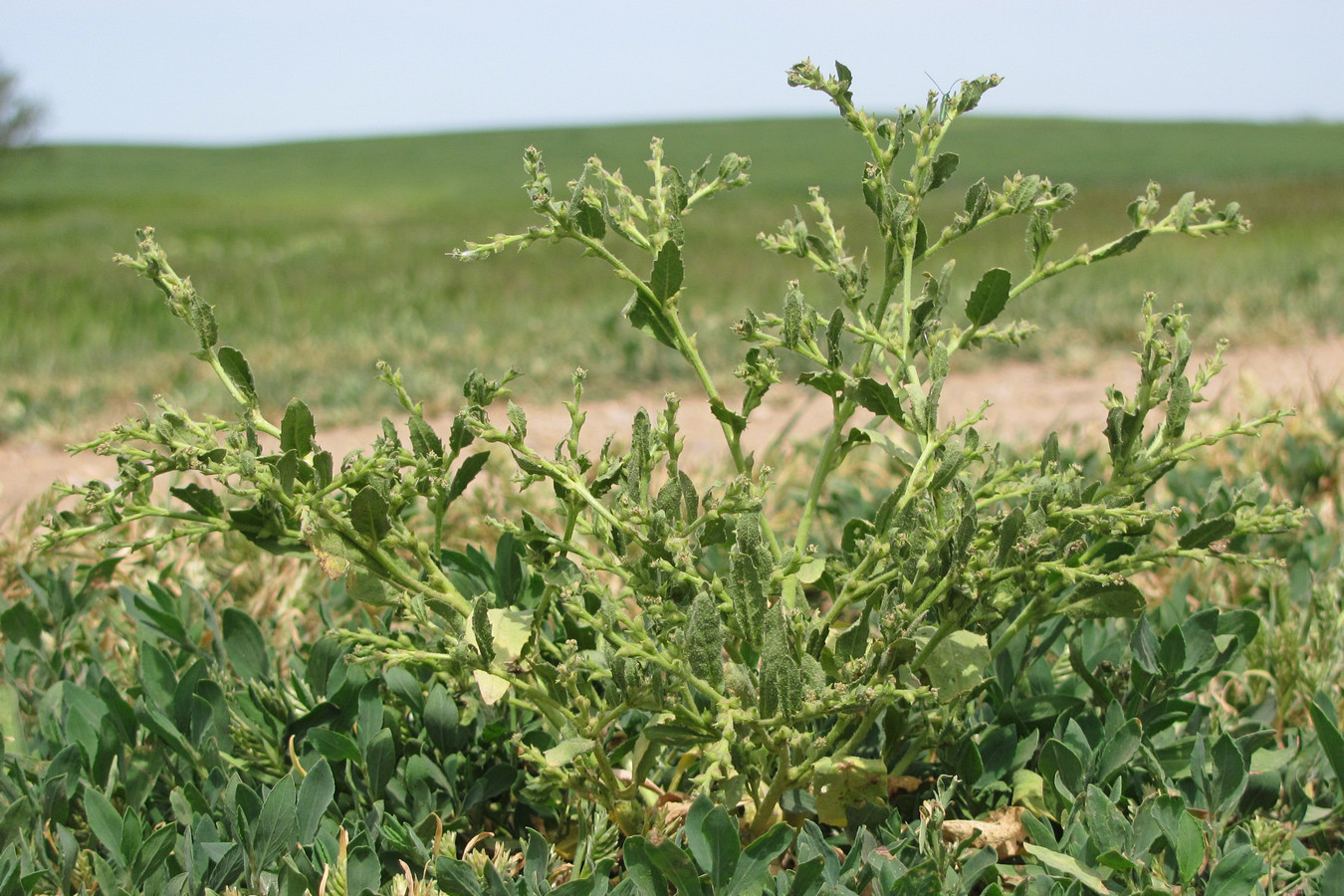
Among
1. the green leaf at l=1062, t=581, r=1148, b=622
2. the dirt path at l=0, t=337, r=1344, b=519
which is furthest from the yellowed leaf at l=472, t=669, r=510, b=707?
the dirt path at l=0, t=337, r=1344, b=519

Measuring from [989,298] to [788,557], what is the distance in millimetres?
420

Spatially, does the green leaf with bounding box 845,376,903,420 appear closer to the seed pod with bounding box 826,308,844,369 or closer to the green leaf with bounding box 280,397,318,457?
the seed pod with bounding box 826,308,844,369

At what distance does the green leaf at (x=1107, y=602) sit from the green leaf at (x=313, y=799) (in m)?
0.90

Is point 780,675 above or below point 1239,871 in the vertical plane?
above

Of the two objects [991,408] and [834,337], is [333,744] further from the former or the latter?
[991,408]

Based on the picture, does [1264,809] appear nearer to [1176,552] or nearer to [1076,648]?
[1076,648]

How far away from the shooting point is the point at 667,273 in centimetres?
137

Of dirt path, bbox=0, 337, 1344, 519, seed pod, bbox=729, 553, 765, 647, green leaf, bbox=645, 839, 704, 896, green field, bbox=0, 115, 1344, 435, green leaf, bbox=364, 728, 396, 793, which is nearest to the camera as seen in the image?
green leaf, bbox=645, 839, 704, 896

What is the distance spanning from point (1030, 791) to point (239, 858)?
97 cm

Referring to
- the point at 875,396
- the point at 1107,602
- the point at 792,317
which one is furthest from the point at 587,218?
the point at 1107,602

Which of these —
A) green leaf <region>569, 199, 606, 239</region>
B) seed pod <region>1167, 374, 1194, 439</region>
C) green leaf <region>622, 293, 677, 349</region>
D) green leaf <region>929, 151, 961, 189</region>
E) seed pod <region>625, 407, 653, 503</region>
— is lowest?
seed pod <region>625, 407, 653, 503</region>

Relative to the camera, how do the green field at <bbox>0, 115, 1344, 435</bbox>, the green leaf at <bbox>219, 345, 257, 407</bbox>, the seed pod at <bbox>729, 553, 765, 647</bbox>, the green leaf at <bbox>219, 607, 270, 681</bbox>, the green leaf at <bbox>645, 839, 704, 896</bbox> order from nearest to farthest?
the green leaf at <bbox>645, 839, 704, 896</bbox> < the seed pod at <bbox>729, 553, 765, 647</bbox> < the green leaf at <bbox>219, 345, 257, 407</bbox> < the green leaf at <bbox>219, 607, 270, 681</bbox> < the green field at <bbox>0, 115, 1344, 435</bbox>

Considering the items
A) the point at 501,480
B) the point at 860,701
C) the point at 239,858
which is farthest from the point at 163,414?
the point at 501,480

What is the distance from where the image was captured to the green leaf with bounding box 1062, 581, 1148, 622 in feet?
4.47
